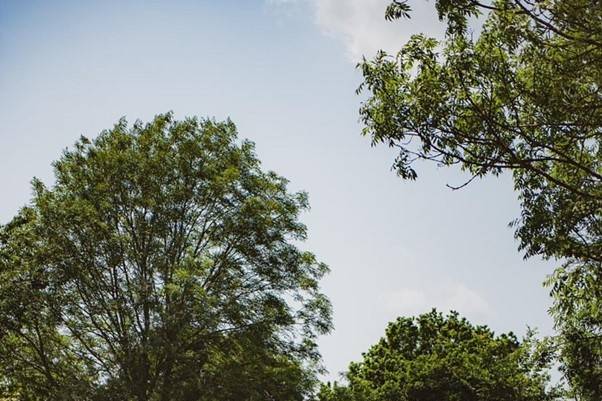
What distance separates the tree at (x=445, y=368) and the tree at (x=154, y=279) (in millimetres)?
9741

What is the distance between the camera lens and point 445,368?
2931 centimetres

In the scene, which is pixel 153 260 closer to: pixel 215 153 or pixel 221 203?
pixel 221 203

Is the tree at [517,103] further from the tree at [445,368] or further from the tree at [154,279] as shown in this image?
the tree at [445,368]

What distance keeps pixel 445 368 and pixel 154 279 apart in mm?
18677

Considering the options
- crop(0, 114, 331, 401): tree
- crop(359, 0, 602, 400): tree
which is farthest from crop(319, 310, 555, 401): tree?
crop(359, 0, 602, 400): tree

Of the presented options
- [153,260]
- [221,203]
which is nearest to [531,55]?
[221,203]

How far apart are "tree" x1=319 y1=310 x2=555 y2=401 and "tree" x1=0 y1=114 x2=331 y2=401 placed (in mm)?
9741

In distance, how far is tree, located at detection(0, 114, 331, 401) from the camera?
56.2 ft

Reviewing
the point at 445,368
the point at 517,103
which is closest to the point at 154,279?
the point at 517,103

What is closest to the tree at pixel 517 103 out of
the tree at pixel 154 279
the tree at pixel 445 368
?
the tree at pixel 154 279

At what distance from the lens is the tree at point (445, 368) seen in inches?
1113

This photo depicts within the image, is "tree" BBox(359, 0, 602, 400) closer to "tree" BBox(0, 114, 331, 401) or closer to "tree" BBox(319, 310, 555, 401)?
"tree" BBox(0, 114, 331, 401)

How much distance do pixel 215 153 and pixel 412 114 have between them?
11.3 m

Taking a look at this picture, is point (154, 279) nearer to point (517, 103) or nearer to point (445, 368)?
point (517, 103)
